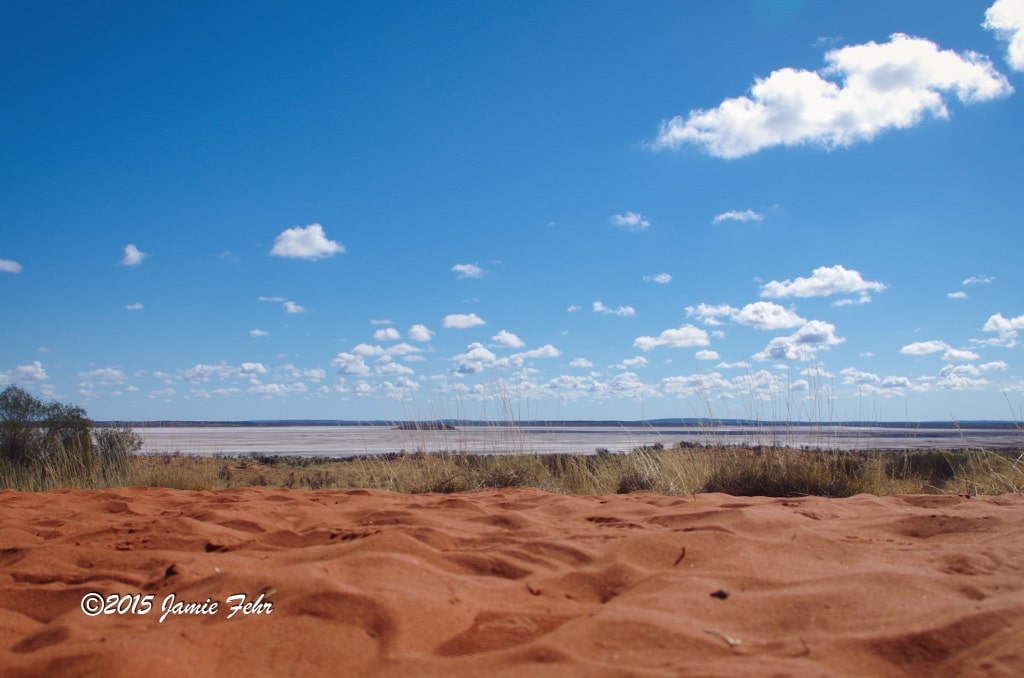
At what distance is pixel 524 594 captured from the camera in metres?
2.61

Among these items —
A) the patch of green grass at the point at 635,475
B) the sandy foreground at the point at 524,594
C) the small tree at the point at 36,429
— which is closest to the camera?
the sandy foreground at the point at 524,594

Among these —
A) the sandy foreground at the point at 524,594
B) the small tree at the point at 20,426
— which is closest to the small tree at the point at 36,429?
the small tree at the point at 20,426

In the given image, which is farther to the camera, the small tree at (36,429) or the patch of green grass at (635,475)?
the small tree at (36,429)

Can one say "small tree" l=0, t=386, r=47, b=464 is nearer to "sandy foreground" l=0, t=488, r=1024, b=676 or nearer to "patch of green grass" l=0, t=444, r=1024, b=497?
"patch of green grass" l=0, t=444, r=1024, b=497

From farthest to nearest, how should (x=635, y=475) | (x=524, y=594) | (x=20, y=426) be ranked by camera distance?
(x=20, y=426), (x=635, y=475), (x=524, y=594)

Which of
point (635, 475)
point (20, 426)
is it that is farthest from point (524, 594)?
point (20, 426)

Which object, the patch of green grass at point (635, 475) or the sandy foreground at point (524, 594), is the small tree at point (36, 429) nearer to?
the patch of green grass at point (635, 475)

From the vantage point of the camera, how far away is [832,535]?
11.4 ft

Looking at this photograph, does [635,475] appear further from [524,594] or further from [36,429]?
[36,429]

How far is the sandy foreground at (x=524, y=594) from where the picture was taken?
6.44ft

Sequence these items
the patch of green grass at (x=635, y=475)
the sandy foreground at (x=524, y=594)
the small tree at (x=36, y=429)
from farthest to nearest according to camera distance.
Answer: the small tree at (x=36, y=429)
the patch of green grass at (x=635, y=475)
the sandy foreground at (x=524, y=594)

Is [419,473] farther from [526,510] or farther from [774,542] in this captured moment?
[774,542]

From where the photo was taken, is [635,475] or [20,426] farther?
[20,426]

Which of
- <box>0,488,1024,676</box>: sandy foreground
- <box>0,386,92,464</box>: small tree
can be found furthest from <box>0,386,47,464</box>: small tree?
<box>0,488,1024,676</box>: sandy foreground
